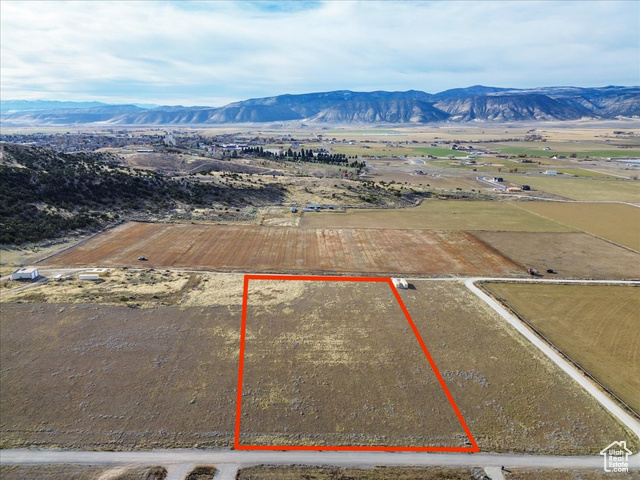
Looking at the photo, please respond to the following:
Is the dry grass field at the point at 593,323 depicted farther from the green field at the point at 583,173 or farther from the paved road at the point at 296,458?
the green field at the point at 583,173

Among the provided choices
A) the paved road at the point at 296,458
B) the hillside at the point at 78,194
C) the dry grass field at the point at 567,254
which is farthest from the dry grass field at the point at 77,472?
the dry grass field at the point at 567,254

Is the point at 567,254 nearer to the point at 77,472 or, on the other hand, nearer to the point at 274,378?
the point at 274,378

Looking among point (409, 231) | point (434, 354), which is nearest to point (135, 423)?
point (434, 354)

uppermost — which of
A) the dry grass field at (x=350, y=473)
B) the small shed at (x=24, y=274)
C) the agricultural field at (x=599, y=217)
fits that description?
the small shed at (x=24, y=274)

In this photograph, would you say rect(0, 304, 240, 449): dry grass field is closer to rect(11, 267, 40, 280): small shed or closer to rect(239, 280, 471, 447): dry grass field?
rect(239, 280, 471, 447): dry grass field

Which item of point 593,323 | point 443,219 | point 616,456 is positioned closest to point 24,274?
point 616,456

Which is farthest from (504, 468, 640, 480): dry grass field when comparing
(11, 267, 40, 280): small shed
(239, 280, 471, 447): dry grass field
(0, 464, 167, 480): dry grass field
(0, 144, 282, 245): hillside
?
(0, 144, 282, 245): hillside

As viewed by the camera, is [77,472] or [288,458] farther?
[288,458]

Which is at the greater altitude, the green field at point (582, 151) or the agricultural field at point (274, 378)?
the green field at point (582, 151)
